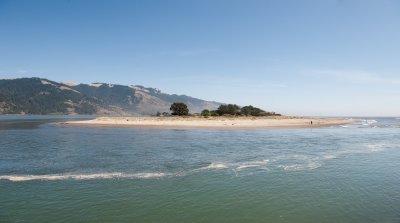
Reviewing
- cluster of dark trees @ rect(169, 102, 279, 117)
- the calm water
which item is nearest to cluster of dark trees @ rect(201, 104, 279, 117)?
cluster of dark trees @ rect(169, 102, 279, 117)

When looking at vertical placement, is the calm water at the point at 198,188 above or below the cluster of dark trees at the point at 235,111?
below

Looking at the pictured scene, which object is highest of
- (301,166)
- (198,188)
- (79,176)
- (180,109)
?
(180,109)

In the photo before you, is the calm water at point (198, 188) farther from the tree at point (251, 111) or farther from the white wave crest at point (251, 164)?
the tree at point (251, 111)

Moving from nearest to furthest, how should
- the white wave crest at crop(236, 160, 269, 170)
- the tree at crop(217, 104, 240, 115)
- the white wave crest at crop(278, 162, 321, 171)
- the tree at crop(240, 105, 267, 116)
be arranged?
the white wave crest at crop(278, 162, 321, 171)
the white wave crest at crop(236, 160, 269, 170)
the tree at crop(217, 104, 240, 115)
the tree at crop(240, 105, 267, 116)

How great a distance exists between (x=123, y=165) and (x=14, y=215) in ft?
45.0

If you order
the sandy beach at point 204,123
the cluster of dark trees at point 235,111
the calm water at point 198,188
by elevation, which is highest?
the cluster of dark trees at point 235,111

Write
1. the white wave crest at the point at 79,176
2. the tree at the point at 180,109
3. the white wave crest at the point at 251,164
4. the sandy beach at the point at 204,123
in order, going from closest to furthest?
the white wave crest at the point at 79,176, the white wave crest at the point at 251,164, the sandy beach at the point at 204,123, the tree at the point at 180,109

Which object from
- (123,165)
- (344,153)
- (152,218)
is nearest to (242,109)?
(344,153)

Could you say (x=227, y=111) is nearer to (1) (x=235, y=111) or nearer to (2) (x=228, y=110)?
(2) (x=228, y=110)

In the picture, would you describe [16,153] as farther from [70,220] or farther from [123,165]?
[70,220]

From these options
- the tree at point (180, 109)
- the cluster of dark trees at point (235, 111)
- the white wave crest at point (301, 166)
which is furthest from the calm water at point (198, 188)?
the tree at point (180, 109)

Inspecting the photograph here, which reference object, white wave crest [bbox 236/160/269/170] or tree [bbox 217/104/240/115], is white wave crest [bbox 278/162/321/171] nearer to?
white wave crest [bbox 236/160/269/170]

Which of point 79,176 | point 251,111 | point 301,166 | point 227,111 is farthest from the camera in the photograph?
point 251,111

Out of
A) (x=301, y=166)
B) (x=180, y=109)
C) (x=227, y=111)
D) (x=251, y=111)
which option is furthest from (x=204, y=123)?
(x=251, y=111)
